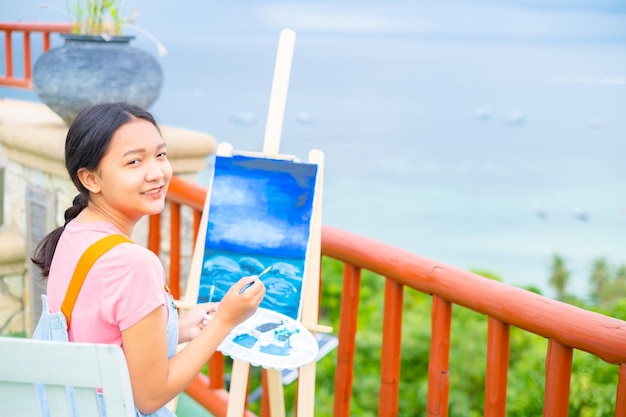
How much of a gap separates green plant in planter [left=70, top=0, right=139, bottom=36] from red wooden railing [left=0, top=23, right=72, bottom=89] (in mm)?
2554

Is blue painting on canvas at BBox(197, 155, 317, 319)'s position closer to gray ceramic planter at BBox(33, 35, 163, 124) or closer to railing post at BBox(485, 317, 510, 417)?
railing post at BBox(485, 317, 510, 417)

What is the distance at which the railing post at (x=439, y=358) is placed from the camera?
1.81 metres

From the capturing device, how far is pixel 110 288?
45.5 inches

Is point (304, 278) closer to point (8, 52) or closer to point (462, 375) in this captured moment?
point (462, 375)

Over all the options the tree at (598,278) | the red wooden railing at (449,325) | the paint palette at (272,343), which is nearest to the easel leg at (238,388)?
the paint palette at (272,343)

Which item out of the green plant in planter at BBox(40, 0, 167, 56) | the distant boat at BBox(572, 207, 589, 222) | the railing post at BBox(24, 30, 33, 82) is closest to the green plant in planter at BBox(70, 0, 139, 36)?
the green plant in planter at BBox(40, 0, 167, 56)

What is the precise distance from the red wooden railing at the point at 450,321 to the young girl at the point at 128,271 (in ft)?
1.86

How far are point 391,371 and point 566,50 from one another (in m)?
44.5

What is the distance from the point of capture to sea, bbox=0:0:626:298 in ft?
52.1

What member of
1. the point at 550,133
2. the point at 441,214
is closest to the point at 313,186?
the point at 441,214

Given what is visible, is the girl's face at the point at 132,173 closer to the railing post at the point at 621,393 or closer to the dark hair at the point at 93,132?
the dark hair at the point at 93,132

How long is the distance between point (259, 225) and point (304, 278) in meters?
0.17

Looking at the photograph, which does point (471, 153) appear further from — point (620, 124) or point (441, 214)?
point (441, 214)

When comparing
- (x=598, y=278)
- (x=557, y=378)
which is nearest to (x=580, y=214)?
(x=598, y=278)
